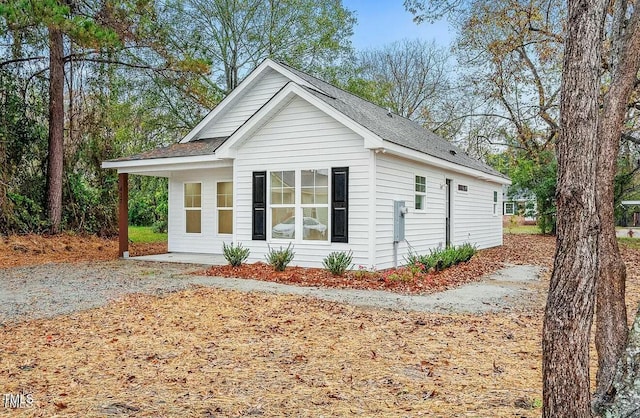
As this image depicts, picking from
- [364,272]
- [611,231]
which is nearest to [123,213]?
[364,272]

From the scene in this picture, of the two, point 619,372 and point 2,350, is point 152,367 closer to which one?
point 2,350

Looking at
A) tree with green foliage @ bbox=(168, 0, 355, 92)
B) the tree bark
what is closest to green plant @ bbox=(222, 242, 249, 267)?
the tree bark

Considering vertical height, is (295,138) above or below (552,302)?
above

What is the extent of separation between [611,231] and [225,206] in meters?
11.0

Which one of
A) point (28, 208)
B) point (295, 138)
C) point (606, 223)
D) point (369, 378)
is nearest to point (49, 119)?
point (28, 208)

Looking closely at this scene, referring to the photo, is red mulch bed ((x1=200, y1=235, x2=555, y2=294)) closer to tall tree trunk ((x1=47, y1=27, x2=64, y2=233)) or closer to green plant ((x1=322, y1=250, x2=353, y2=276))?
green plant ((x1=322, y1=250, x2=353, y2=276))

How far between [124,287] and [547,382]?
7.33 metres

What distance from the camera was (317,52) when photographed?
2292cm

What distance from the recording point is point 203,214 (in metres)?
13.5

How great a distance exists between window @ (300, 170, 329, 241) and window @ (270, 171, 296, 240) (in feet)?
0.84

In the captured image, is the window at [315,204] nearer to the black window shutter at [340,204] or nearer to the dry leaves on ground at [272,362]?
the black window shutter at [340,204]

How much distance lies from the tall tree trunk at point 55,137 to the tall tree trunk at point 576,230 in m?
15.7

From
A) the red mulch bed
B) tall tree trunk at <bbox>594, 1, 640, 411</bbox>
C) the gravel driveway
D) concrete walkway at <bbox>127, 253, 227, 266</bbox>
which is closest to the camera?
tall tree trunk at <bbox>594, 1, 640, 411</bbox>

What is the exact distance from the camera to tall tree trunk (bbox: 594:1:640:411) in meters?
2.96
